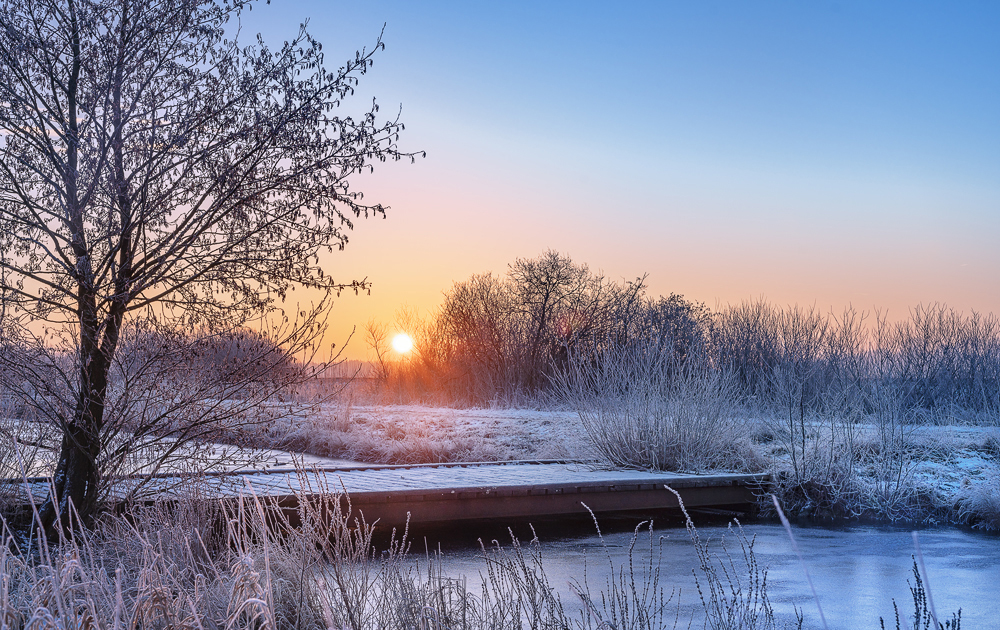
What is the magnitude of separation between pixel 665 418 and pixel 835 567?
392cm

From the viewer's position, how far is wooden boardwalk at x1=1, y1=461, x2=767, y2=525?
8.18 m

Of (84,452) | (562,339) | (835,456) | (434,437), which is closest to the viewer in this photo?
(84,452)

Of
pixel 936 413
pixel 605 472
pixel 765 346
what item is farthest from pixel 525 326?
pixel 605 472

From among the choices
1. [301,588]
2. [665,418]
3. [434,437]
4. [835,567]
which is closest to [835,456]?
[665,418]

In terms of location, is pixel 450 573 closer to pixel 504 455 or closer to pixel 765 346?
pixel 504 455

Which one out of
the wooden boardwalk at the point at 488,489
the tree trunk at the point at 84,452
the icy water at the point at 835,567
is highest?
the tree trunk at the point at 84,452

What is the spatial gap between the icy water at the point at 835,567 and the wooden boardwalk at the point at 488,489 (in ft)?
1.54

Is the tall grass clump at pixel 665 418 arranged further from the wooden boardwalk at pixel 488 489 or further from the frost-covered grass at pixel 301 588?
the frost-covered grass at pixel 301 588

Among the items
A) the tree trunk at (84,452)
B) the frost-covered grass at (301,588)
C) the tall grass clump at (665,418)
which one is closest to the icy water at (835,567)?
the frost-covered grass at (301,588)

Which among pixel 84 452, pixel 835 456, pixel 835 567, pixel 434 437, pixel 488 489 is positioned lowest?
pixel 835 567

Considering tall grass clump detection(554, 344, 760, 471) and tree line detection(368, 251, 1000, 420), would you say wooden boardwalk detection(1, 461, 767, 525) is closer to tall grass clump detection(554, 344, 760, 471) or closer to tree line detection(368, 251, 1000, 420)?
tall grass clump detection(554, 344, 760, 471)

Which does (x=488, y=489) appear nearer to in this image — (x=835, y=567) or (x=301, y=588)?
(x=835, y=567)

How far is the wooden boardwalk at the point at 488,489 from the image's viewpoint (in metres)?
8.18

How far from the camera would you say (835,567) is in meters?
7.97
